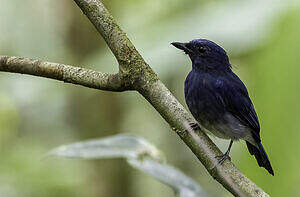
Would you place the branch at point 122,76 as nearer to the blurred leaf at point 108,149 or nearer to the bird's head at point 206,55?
the blurred leaf at point 108,149

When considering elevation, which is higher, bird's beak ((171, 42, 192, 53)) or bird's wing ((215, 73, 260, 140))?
bird's beak ((171, 42, 192, 53))

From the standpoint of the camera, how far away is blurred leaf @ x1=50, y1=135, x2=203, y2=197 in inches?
103

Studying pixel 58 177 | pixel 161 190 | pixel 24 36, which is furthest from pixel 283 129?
pixel 24 36

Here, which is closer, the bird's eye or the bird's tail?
the bird's tail

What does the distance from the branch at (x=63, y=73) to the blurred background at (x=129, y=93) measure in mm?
722

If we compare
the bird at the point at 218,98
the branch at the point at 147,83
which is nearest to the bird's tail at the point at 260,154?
the bird at the point at 218,98

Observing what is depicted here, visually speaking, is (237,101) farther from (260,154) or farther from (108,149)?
(108,149)

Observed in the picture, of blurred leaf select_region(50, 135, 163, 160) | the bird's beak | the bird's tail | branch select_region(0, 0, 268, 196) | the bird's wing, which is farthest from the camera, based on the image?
the bird's wing

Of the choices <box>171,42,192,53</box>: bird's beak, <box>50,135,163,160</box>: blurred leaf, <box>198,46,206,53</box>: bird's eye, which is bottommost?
<box>50,135,163,160</box>: blurred leaf

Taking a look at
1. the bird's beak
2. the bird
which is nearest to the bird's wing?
the bird

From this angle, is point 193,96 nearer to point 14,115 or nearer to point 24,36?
point 14,115

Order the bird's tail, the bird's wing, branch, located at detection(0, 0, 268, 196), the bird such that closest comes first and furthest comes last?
branch, located at detection(0, 0, 268, 196)
the bird's tail
the bird
the bird's wing

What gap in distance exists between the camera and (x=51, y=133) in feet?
17.8

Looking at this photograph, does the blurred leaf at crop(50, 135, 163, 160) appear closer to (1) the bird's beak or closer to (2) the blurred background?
(2) the blurred background
